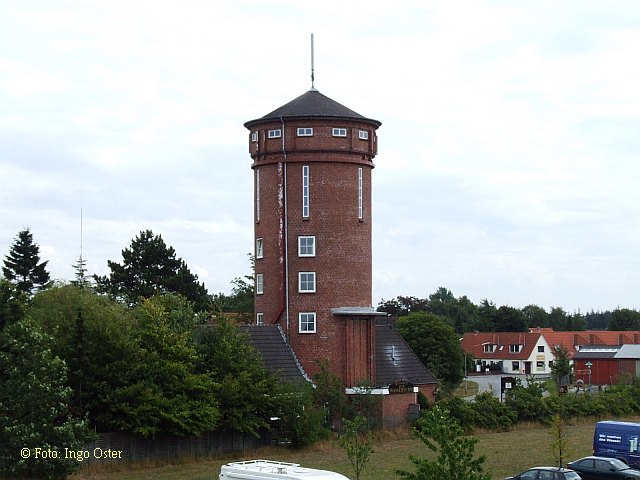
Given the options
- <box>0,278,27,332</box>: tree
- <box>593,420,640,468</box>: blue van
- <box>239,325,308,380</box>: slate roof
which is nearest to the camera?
<box>0,278,27,332</box>: tree

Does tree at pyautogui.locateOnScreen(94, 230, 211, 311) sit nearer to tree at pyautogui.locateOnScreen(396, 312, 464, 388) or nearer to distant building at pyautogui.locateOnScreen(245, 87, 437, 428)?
tree at pyautogui.locateOnScreen(396, 312, 464, 388)

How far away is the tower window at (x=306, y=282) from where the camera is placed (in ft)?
173

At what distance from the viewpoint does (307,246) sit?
52750 millimetres

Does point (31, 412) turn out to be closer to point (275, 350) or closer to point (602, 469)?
point (275, 350)

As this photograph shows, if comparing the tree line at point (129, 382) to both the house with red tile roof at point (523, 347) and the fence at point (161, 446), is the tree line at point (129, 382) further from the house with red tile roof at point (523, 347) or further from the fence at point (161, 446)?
the house with red tile roof at point (523, 347)

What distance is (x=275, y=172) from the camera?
176 ft

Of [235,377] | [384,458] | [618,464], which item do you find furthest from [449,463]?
[235,377]

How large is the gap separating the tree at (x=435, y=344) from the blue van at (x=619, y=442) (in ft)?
135

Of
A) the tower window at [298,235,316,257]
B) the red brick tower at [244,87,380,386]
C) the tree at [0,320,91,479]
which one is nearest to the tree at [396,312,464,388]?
the red brick tower at [244,87,380,386]

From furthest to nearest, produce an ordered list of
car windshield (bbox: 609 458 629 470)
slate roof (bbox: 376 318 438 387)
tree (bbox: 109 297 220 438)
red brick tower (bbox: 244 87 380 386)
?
1. slate roof (bbox: 376 318 438 387)
2. red brick tower (bbox: 244 87 380 386)
3. tree (bbox: 109 297 220 438)
4. car windshield (bbox: 609 458 629 470)

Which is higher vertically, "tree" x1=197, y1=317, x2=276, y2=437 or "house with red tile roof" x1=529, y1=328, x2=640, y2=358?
"house with red tile roof" x1=529, y1=328, x2=640, y2=358

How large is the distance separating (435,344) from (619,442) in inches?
1712

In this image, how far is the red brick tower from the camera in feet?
172

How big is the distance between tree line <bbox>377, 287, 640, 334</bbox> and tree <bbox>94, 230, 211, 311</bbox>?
43.7 metres
